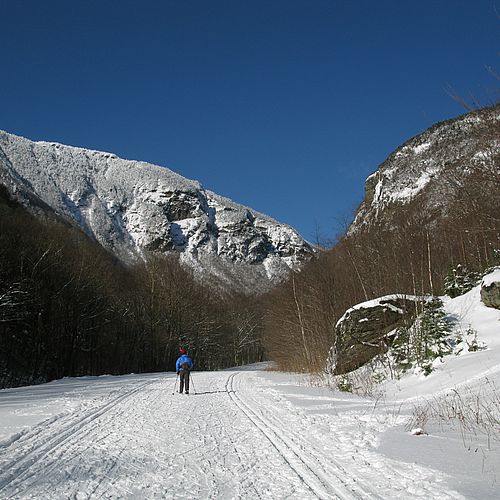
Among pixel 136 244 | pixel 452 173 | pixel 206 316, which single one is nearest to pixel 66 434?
pixel 452 173

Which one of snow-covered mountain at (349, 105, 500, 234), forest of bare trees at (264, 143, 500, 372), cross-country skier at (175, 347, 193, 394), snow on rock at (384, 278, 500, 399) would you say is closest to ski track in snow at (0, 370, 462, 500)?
snow on rock at (384, 278, 500, 399)

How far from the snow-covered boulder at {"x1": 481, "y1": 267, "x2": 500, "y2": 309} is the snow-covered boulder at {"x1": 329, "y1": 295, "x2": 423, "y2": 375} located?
7.25 ft

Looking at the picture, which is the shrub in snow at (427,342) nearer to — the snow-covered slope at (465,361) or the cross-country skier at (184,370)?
the snow-covered slope at (465,361)

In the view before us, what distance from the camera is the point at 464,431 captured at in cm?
789

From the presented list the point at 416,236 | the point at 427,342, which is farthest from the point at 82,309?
the point at 427,342

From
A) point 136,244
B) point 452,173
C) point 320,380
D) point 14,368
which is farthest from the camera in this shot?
point 136,244

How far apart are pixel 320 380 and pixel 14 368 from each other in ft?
76.7

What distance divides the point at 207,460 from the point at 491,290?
11590mm

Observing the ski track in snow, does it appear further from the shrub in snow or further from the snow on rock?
the shrub in snow

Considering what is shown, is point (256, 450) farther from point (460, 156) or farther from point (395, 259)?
point (395, 259)

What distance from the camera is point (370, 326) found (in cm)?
1789

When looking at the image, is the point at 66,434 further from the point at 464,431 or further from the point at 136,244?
the point at 136,244

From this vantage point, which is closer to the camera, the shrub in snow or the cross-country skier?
the shrub in snow

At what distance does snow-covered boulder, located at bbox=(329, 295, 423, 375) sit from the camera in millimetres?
17344
